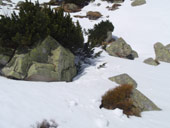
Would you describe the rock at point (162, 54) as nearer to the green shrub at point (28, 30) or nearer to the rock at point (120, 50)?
the rock at point (120, 50)

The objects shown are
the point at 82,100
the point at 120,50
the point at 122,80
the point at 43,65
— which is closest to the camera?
the point at 82,100

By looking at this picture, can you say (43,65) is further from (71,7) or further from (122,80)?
(71,7)

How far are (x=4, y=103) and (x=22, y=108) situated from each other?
0.32 meters

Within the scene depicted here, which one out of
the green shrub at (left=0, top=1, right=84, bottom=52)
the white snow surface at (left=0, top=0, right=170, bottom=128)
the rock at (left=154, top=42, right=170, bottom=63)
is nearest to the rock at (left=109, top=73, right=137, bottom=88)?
the white snow surface at (left=0, top=0, right=170, bottom=128)

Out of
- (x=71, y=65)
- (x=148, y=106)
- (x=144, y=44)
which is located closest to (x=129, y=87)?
(x=148, y=106)

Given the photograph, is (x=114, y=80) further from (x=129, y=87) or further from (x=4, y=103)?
(x=4, y=103)

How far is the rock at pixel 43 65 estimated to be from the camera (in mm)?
4281


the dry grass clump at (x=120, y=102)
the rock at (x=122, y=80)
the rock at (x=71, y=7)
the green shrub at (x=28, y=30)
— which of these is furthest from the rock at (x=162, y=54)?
the rock at (x=71, y=7)

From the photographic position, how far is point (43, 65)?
4512 millimetres

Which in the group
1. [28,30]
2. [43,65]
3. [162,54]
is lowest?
[162,54]

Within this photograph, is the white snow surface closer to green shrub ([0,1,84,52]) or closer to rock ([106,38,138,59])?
green shrub ([0,1,84,52])

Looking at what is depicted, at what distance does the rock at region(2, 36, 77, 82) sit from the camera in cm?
428

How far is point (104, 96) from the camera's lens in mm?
3650

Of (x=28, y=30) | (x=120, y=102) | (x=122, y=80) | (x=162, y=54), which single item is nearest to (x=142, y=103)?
(x=120, y=102)
